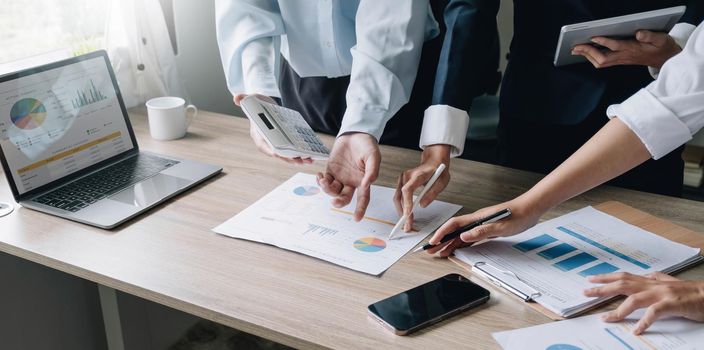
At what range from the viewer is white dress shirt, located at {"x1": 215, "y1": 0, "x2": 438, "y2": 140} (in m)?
1.40

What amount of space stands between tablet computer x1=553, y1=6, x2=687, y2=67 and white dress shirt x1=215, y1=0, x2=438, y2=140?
1.01ft

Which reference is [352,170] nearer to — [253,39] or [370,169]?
[370,169]

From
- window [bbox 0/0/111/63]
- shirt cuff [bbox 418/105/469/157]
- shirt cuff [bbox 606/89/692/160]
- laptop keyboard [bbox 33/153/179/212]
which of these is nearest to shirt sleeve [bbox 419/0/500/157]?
shirt cuff [bbox 418/105/469/157]

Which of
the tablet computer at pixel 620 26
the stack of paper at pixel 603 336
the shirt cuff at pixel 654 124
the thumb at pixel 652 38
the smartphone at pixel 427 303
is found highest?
the tablet computer at pixel 620 26

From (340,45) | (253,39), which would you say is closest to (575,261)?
(340,45)

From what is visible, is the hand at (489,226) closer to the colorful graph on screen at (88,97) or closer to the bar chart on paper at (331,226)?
the bar chart on paper at (331,226)

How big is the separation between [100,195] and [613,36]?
1112mm

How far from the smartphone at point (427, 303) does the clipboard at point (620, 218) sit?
41 millimetres

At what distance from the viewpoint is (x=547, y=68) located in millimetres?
1515

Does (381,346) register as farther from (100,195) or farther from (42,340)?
(42,340)

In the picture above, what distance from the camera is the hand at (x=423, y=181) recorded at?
123cm

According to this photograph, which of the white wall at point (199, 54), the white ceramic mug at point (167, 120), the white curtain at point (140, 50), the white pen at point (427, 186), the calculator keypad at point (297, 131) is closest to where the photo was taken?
the white pen at point (427, 186)

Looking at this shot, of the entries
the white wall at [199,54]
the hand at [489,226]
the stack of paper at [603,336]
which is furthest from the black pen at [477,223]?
the white wall at [199,54]

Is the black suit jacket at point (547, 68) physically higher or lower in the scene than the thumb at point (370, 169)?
higher
